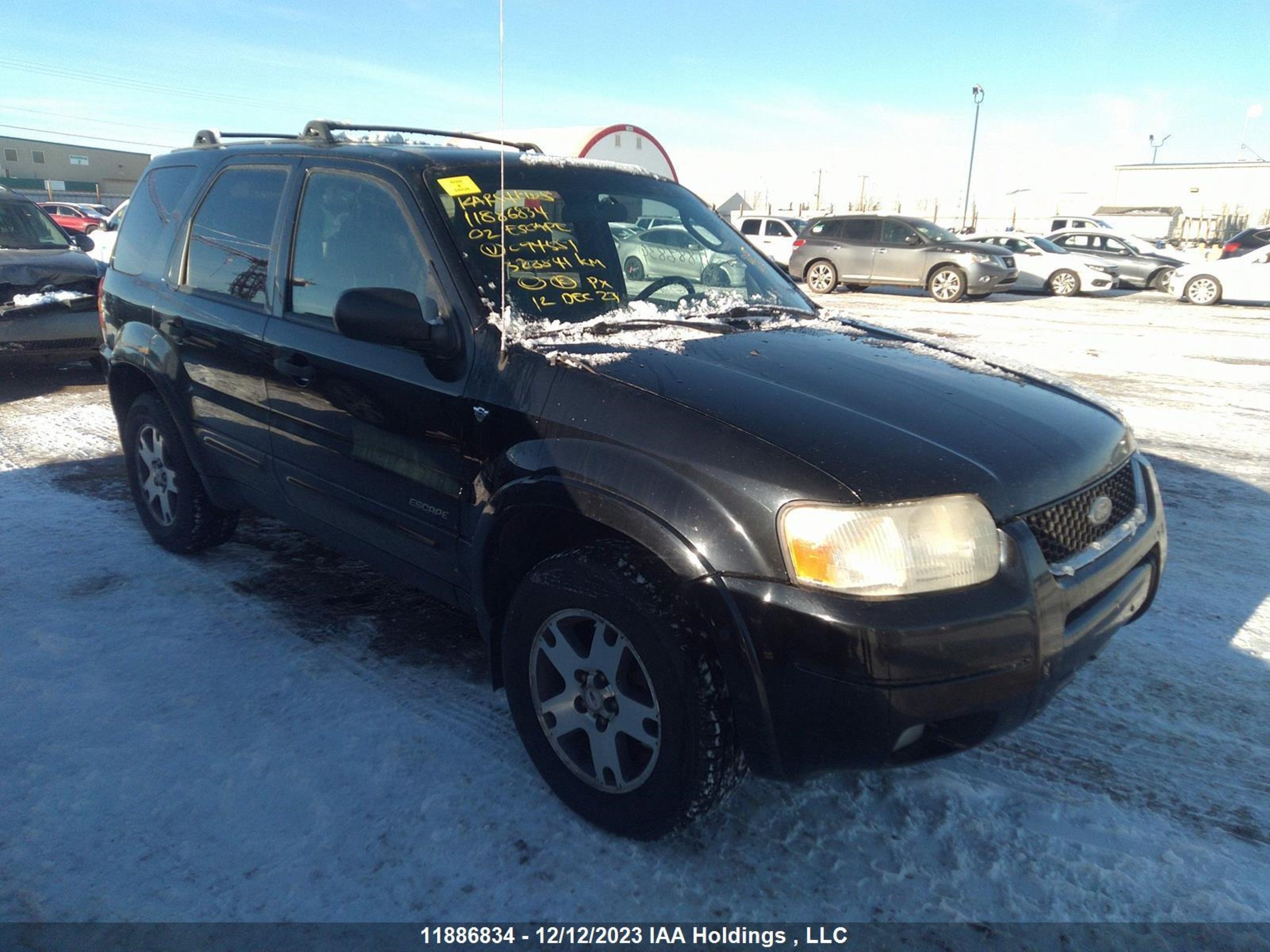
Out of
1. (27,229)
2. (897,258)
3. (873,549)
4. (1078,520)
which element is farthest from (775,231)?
(873,549)

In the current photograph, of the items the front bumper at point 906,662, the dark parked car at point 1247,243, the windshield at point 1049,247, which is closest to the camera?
the front bumper at point 906,662

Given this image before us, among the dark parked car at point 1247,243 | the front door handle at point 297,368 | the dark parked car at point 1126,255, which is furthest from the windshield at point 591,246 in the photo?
the dark parked car at point 1126,255

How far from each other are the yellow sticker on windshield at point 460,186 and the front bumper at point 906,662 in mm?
1730

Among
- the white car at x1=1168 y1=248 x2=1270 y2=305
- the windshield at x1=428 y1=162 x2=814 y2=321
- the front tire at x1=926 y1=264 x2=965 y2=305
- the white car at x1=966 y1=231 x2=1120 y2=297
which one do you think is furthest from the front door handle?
the white car at x1=1168 y1=248 x2=1270 y2=305

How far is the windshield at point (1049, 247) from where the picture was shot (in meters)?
20.0

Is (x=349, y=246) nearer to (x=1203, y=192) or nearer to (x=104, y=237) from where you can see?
(x=104, y=237)

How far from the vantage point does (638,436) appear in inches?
88.7

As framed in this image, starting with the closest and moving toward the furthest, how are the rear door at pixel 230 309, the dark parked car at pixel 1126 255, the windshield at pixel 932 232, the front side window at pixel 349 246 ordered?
1. the front side window at pixel 349 246
2. the rear door at pixel 230 309
3. the windshield at pixel 932 232
4. the dark parked car at pixel 1126 255

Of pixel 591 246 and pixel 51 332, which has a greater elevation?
pixel 591 246

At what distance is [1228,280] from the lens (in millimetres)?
17297

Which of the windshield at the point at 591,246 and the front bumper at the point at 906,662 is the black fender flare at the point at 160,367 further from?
the front bumper at the point at 906,662

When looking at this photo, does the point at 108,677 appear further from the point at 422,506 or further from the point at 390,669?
the point at 422,506

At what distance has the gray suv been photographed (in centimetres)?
1745

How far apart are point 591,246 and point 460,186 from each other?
1.63 feet
